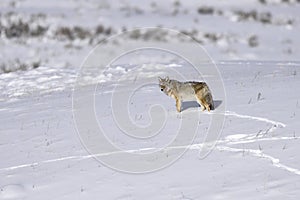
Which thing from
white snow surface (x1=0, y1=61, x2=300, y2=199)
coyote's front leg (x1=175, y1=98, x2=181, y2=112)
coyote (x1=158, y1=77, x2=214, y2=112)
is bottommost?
white snow surface (x1=0, y1=61, x2=300, y2=199)

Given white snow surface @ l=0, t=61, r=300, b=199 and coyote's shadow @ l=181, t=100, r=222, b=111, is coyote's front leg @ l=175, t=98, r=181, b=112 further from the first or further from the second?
coyote's shadow @ l=181, t=100, r=222, b=111

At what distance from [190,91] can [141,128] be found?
1002mm

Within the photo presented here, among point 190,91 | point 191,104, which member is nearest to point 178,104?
point 190,91

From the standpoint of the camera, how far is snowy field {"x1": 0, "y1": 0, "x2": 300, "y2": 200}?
6418mm

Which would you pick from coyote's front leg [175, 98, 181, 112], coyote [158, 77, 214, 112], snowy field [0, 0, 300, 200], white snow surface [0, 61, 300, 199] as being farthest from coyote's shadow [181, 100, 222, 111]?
coyote [158, 77, 214, 112]

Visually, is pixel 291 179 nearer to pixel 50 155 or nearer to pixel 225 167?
pixel 225 167

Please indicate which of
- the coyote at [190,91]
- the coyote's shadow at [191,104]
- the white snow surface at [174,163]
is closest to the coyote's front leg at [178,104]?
the coyote at [190,91]

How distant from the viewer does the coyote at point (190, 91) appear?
8766mm

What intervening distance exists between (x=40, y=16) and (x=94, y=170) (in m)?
18.6

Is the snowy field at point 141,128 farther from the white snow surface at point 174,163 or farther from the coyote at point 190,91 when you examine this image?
the coyote at point 190,91

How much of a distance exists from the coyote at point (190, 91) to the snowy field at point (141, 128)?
234mm

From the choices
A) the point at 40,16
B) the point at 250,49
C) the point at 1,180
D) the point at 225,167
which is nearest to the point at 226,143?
the point at 225,167

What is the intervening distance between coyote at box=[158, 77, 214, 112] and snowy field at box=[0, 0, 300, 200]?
23 centimetres

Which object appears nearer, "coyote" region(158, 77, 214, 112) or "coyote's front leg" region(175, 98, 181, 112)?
"coyote" region(158, 77, 214, 112)
